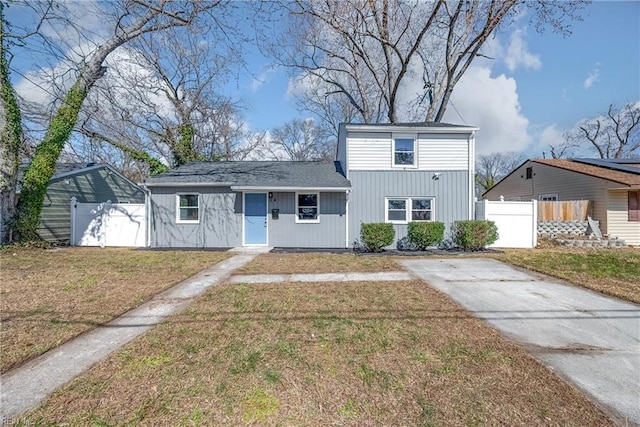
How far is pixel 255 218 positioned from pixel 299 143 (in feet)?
76.6

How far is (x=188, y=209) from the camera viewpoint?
456 inches

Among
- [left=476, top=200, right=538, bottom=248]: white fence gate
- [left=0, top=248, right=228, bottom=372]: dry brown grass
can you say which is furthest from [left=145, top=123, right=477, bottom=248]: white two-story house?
[left=0, top=248, right=228, bottom=372]: dry brown grass

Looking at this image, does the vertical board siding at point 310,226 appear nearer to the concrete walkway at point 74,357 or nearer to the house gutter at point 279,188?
the house gutter at point 279,188

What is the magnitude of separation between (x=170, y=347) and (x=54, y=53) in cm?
1152

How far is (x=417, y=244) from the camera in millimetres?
10797

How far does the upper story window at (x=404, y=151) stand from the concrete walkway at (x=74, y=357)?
8.96m

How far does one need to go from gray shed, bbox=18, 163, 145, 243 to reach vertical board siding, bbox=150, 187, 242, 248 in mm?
4843

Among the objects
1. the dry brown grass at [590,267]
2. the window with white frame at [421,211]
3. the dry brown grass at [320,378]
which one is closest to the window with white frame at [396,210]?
the window with white frame at [421,211]

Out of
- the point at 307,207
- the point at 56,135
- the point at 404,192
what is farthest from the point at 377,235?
the point at 56,135

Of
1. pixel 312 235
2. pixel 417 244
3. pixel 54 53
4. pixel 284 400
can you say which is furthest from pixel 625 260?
pixel 54 53

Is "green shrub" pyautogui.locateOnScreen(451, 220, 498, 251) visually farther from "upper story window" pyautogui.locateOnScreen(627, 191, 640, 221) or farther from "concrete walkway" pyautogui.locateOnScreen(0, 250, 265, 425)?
"concrete walkway" pyautogui.locateOnScreen(0, 250, 265, 425)

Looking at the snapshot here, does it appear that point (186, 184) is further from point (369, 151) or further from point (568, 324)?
point (568, 324)

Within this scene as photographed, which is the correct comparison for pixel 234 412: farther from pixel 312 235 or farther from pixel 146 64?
pixel 146 64

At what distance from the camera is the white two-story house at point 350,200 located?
11359 mm
